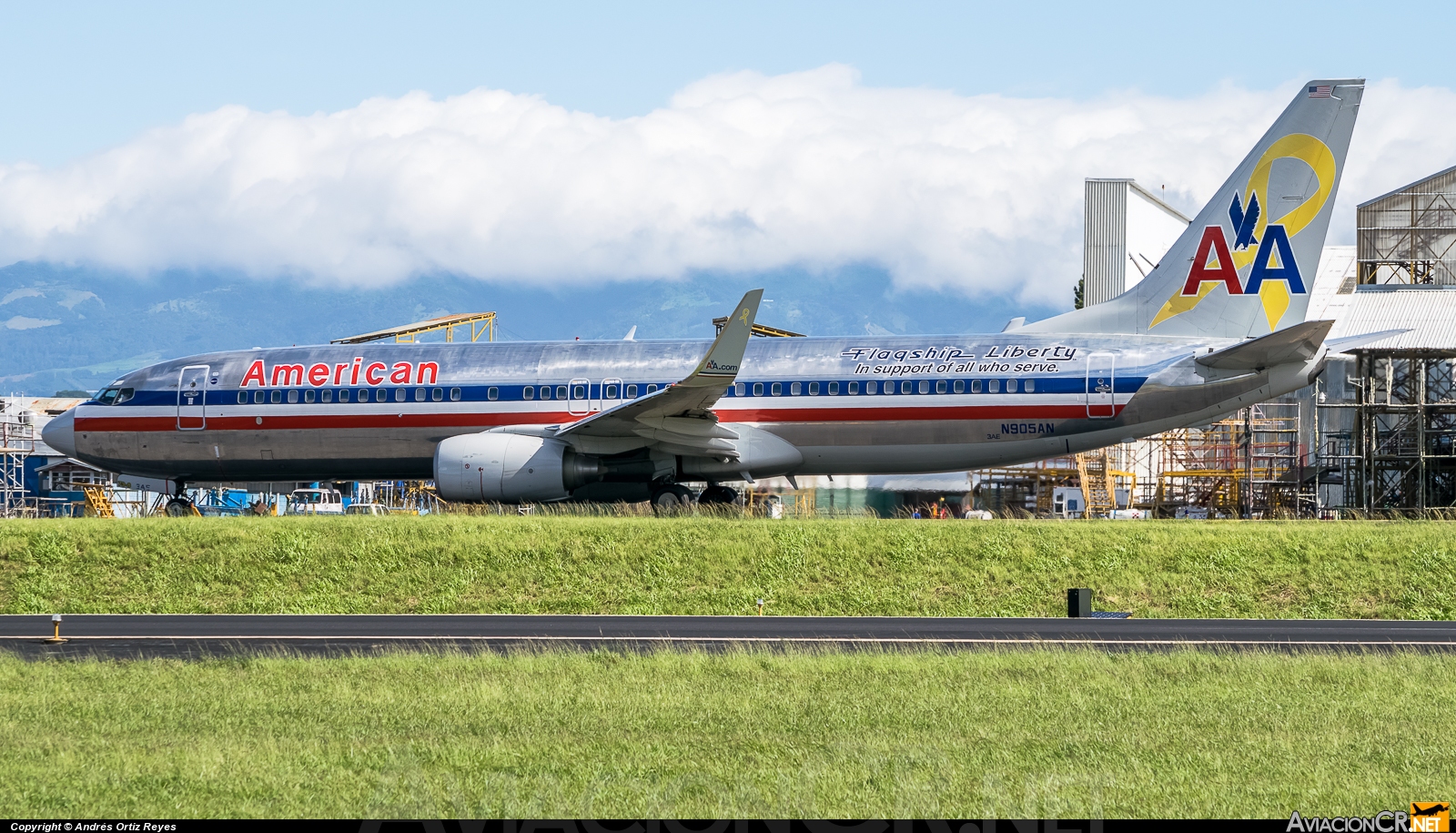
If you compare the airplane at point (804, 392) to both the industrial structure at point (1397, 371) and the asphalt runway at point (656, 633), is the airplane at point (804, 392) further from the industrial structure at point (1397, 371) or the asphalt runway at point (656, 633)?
the asphalt runway at point (656, 633)

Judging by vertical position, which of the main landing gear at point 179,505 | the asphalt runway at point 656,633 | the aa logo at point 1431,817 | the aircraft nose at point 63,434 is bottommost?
the asphalt runway at point 656,633

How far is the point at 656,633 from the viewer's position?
18219 millimetres

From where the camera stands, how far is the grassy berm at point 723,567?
2266 centimetres

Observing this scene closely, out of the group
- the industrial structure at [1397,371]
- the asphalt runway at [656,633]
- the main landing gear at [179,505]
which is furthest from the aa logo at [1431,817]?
the industrial structure at [1397,371]

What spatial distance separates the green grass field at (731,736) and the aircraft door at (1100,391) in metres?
13.9

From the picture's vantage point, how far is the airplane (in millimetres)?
28750

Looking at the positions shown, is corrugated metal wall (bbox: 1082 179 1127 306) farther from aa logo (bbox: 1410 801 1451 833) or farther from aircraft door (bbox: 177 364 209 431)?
aa logo (bbox: 1410 801 1451 833)

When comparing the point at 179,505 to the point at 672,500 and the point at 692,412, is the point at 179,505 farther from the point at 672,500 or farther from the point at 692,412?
the point at 692,412

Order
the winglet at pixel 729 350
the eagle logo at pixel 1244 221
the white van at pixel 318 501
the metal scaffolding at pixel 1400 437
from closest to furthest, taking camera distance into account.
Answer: the winglet at pixel 729 350 → the eagle logo at pixel 1244 221 → the metal scaffolding at pixel 1400 437 → the white van at pixel 318 501

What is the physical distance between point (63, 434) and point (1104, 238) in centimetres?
5756

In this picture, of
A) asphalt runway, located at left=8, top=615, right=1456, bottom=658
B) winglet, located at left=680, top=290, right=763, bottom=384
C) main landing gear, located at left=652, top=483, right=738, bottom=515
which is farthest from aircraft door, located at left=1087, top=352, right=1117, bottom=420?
asphalt runway, located at left=8, top=615, right=1456, bottom=658

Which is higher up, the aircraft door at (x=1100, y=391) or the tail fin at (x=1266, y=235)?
the tail fin at (x=1266, y=235)

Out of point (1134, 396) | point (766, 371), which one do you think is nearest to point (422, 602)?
point (766, 371)

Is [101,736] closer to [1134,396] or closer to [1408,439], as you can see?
[1134,396]
